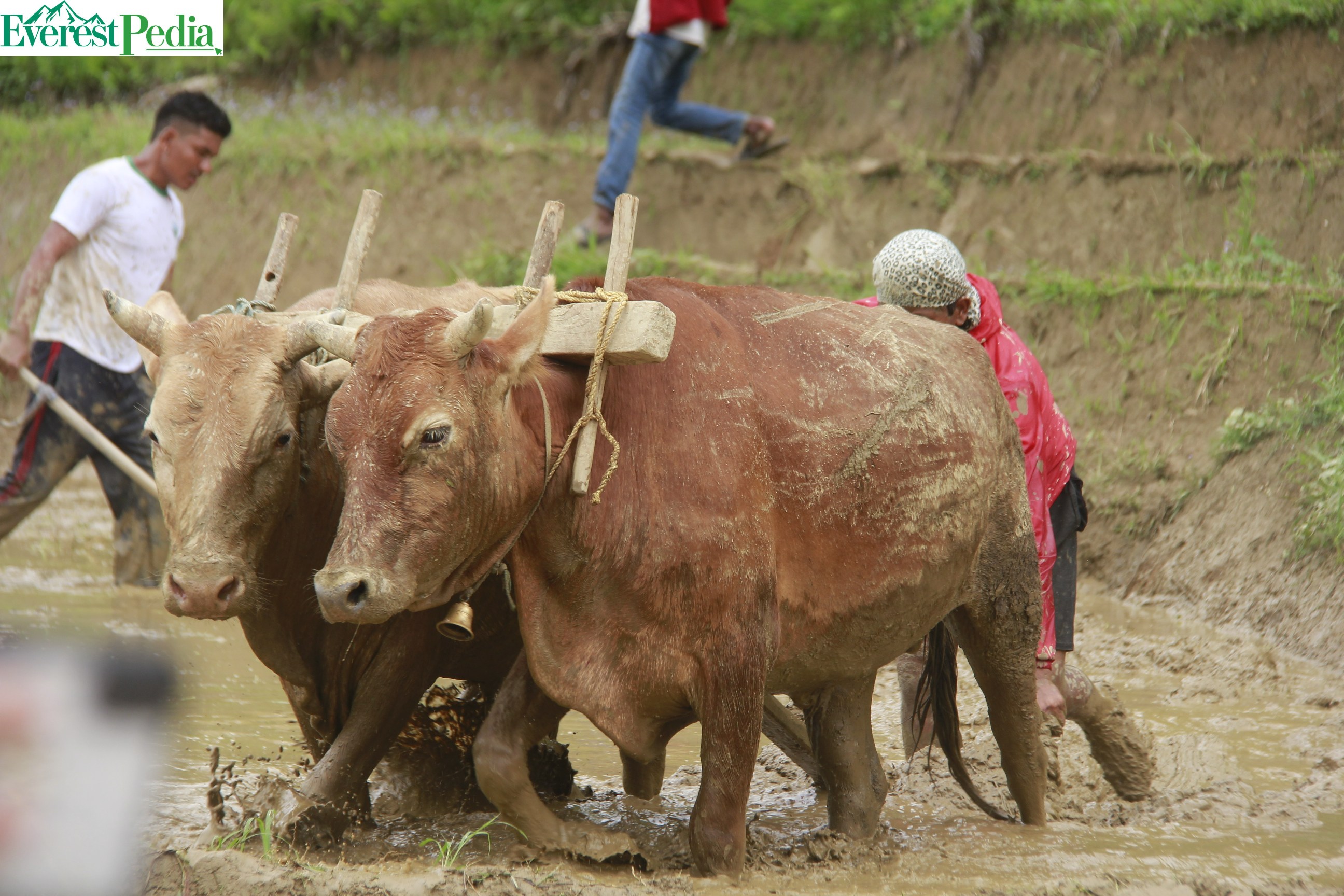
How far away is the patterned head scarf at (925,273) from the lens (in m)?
4.83

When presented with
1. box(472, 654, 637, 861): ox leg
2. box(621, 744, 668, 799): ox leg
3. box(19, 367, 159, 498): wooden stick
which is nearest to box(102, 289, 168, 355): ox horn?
box(472, 654, 637, 861): ox leg

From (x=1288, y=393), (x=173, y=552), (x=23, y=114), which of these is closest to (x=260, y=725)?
(x=173, y=552)

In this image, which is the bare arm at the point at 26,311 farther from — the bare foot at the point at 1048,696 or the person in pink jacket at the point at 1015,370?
the bare foot at the point at 1048,696

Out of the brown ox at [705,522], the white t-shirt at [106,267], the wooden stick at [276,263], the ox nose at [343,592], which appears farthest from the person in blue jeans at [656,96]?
the ox nose at [343,592]

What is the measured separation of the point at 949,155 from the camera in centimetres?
1001

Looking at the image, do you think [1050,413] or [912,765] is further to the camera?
[912,765]

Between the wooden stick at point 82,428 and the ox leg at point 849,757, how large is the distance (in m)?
2.73

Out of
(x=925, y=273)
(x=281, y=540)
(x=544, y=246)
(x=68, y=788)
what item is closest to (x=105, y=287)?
(x=281, y=540)

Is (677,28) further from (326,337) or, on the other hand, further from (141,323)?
(326,337)

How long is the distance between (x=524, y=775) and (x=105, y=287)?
4299 mm

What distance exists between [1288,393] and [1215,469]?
599 mm

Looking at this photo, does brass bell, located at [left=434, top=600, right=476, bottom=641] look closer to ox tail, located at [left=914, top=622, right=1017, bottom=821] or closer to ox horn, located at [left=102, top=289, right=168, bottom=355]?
ox horn, located at [left=102, top=289, right=168, bottom=355]

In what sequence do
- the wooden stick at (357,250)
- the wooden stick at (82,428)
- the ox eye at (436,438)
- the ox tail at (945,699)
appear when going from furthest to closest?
the wooden stick at (82,428) < the ox tail at (945,699) < the wooden stick at (357,250) < the ox eye at (436,438)

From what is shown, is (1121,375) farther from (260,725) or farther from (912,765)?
(260,725)
